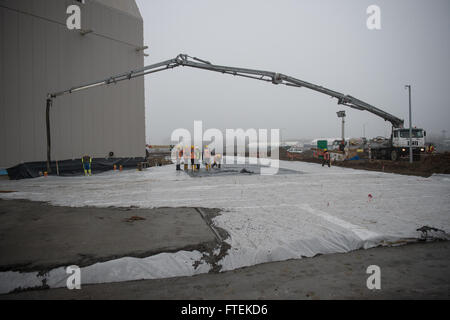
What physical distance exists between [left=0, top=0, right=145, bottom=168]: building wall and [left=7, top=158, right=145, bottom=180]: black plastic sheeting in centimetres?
56

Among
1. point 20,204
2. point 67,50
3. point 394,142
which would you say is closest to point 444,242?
point 20,204

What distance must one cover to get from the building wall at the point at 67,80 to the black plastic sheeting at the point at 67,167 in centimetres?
56

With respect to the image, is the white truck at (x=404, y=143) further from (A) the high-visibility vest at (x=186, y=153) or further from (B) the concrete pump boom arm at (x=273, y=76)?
(A) the high-visibility vest at (x=186, y=153)

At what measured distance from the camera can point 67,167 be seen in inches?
562

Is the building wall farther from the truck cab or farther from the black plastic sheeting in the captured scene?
the truck cab

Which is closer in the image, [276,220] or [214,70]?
[276,220]

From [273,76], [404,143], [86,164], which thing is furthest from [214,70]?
[404,143]

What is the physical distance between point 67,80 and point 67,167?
15.9ft

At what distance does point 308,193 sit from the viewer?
780 cm

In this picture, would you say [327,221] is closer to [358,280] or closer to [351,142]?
[358,280]

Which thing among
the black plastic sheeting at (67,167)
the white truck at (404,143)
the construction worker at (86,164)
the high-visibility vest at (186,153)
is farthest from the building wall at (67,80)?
the white truck at (404,143)

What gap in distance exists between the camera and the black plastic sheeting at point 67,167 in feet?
40.5

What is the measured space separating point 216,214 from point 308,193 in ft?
11.9

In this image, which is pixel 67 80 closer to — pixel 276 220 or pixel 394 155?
pixel 276 220
